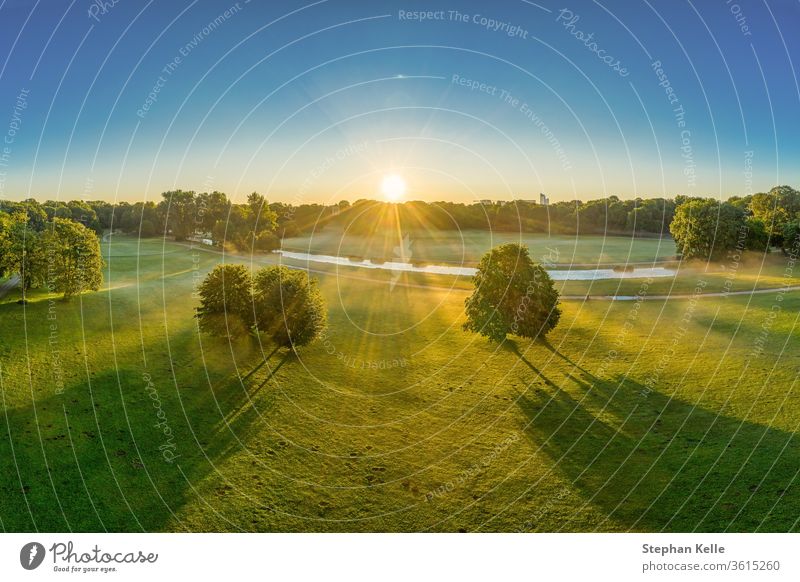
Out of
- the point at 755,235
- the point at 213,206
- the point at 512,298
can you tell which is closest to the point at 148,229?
the point at 213,206

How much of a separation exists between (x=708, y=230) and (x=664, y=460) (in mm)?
57860

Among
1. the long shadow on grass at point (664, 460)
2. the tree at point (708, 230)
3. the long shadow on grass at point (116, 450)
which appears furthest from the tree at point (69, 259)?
the tree at point (708, 230)

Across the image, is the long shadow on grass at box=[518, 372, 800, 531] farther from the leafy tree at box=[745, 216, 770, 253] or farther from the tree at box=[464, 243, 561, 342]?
the leafy tree at box=[745, 216, 770, 253]

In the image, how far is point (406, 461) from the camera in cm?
1989

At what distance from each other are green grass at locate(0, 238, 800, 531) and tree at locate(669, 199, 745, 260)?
32384 mm

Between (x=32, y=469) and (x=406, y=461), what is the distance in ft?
43.3

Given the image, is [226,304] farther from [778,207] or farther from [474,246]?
[778,207]

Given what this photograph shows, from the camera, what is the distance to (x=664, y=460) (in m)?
19.4

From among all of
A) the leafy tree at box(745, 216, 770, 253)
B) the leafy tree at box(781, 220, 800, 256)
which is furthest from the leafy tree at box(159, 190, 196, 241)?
the leafy tree at box(781, 220, 800, 256)

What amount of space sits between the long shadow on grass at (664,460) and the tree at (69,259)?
32.8 meters

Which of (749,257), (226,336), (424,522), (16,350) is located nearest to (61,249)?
(16,350)

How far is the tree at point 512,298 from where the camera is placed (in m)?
32.3

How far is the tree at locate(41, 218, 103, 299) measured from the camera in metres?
37.4

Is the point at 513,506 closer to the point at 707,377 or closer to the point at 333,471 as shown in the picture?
the point at 333,471
